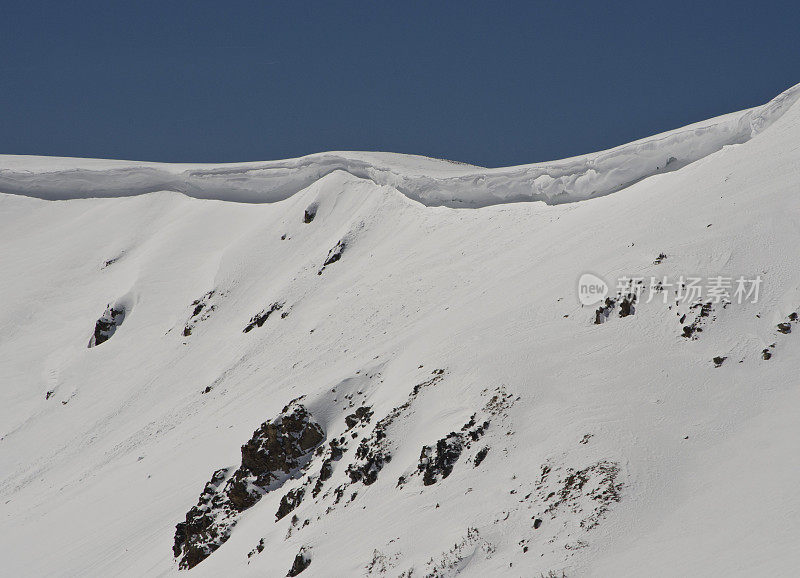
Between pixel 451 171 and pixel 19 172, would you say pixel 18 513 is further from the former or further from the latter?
pixel 19 172

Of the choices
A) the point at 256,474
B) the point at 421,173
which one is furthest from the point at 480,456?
the point at 421,173

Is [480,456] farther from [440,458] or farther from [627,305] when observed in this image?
[627,305]

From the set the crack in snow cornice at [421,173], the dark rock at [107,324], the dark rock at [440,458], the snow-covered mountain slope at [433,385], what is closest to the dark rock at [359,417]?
the snow-covered mountain slope at [433,385]

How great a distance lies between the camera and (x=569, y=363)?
58.9 feet

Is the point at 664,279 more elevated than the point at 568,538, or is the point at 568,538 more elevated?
the point at 664,279

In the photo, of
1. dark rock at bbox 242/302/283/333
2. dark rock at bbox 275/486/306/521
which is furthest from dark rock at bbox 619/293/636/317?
dark rock at bbox 242/302/283/333

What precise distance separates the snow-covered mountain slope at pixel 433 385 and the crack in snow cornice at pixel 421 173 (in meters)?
0.17

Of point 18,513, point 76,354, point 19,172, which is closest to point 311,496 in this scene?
point 18,513

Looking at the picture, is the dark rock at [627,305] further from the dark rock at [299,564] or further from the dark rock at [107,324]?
the dark rock at [107,324]

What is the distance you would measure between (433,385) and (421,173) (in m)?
21.1

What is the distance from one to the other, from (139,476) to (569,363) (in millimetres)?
14368

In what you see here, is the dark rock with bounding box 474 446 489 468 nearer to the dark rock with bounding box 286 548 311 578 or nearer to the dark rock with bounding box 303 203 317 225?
the dark rock with bounding box 286 548 311 578

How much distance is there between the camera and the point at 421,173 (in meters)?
39.2

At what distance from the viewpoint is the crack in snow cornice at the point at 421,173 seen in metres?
29.5
